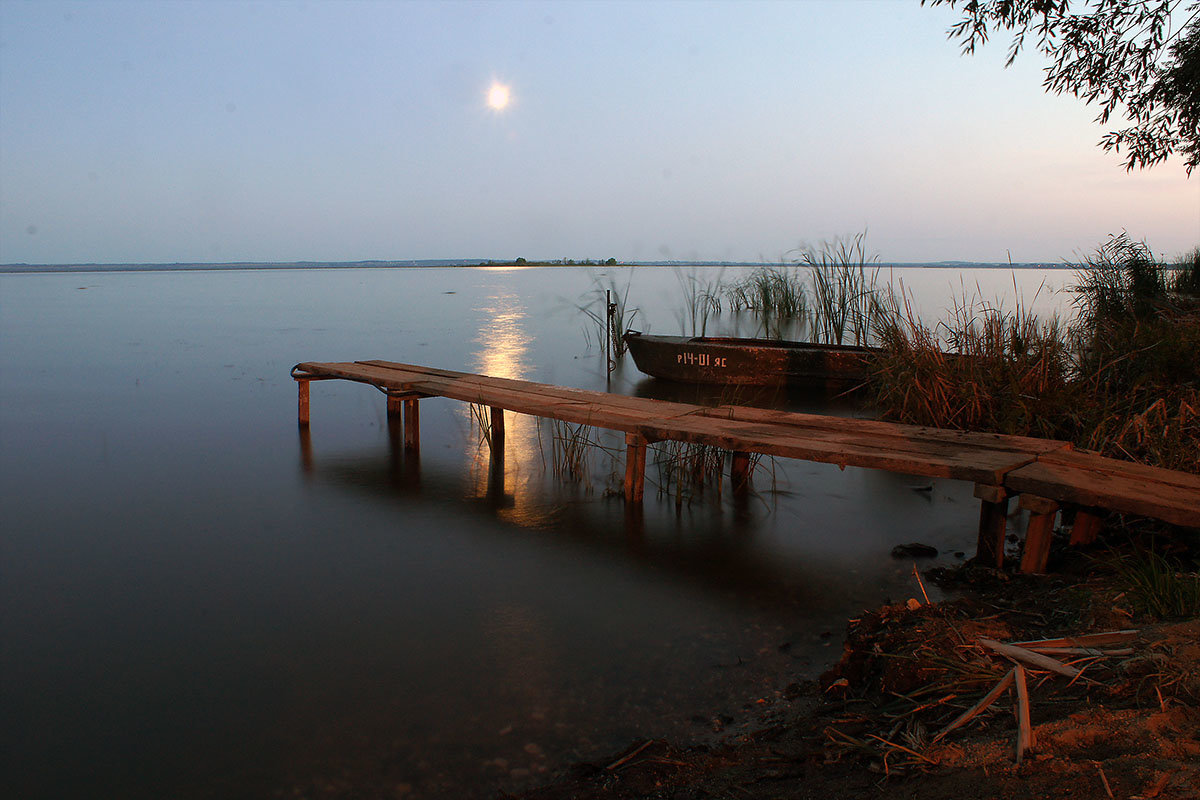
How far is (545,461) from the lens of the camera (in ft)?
19.5

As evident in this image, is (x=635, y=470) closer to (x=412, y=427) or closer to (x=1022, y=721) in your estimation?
(x=412, y=427)

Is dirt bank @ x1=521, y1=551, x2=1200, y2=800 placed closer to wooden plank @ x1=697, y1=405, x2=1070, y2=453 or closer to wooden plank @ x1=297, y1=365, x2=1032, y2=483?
wooden plank @ x1=297, y1=365, x2=1032, y2=483

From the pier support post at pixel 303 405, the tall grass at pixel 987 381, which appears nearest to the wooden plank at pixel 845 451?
the tall grass at pixel 987 381

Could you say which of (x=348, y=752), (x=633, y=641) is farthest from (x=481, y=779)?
(x=633, y=641)

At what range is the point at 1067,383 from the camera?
5312 millimetres

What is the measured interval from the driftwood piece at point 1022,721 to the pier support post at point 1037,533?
5.26 ft

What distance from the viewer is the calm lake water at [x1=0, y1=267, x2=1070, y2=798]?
97.4 inches

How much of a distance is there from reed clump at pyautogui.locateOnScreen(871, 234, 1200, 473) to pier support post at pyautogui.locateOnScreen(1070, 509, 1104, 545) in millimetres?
771

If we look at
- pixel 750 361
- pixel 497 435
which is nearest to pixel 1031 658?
pixel 497 435

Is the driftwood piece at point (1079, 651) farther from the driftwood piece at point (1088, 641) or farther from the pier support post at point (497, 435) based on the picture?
the pier support post at point (497, 435)

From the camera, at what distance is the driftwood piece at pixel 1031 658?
1.92 metres

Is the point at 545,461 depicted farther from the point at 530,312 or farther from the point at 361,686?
the point at 530,312

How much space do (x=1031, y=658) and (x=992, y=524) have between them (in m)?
1.77

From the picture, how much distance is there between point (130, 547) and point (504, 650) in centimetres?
236
